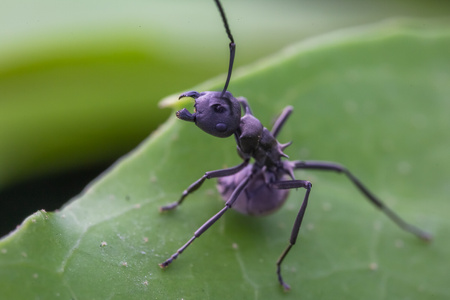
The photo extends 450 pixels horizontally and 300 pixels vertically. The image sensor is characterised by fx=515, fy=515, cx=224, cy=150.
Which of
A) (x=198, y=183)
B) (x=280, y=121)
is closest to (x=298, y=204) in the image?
(x=280, y=121)

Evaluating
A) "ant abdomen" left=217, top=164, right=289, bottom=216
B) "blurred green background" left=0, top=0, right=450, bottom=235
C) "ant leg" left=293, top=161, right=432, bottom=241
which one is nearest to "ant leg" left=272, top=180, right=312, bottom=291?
"ant abdomen" left=217, top=164, right=289, bottom=216

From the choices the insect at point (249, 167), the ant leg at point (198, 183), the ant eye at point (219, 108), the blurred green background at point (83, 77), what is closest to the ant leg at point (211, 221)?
the insect at point (249, 167)

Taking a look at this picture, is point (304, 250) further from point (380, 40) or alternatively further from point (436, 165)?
point (380, 40)

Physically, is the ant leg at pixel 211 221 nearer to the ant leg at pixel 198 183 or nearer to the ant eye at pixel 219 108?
the ant leg at pixel 198 183

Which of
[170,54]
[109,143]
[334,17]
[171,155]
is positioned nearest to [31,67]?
[109,143]

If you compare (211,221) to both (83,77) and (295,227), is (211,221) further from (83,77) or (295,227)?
(83,77)

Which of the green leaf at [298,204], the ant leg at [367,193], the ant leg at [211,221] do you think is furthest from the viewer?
the ant leg at [367,193]
